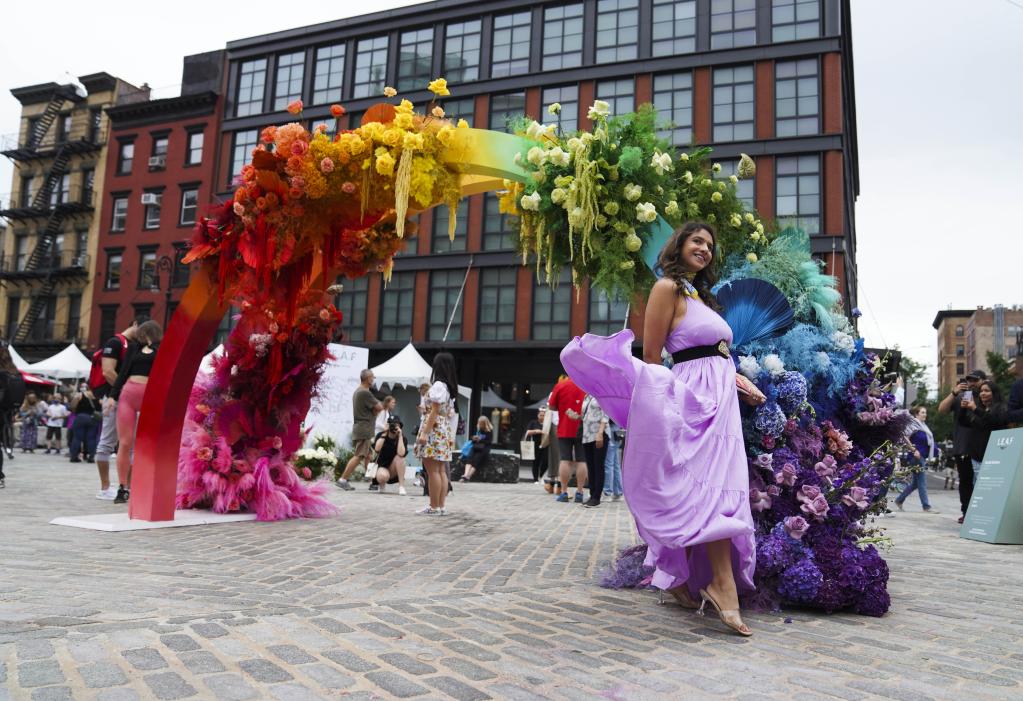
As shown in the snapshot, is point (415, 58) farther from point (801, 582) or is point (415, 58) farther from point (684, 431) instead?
point (801, 582)

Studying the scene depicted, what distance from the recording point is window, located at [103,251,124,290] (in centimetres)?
3838

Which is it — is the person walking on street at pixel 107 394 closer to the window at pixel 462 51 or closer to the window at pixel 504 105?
the window at pixel 504 105

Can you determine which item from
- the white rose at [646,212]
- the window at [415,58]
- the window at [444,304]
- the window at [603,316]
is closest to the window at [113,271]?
the window at [415,58]

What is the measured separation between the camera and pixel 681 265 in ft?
13.6

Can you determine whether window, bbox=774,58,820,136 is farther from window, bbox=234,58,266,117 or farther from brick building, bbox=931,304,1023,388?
brick building, bbox=931,304,1023,388

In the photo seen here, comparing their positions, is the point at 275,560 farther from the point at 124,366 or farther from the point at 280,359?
the point at 124,366

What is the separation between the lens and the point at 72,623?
3.16 meters

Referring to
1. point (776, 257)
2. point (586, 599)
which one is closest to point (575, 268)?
point (776, 257)

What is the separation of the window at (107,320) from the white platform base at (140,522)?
1377 inches

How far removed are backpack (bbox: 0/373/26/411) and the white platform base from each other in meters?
2.83

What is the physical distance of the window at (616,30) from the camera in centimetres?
2959

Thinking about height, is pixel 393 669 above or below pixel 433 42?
below

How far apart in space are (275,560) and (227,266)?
2.83 m

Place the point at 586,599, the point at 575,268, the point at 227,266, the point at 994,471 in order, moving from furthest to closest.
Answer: the point at 994,471 → the point at 227,266 → the point at 575,268 → the point at 586,599
